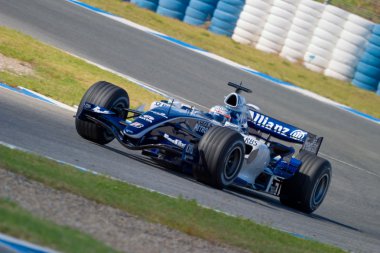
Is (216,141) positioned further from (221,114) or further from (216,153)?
(221,114)

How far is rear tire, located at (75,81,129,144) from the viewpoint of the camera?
10.2 meters

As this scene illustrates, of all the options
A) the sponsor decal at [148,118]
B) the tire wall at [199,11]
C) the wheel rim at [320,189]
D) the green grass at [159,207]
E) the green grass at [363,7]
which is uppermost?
the green grass at [363,7]

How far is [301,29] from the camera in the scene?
23844mm

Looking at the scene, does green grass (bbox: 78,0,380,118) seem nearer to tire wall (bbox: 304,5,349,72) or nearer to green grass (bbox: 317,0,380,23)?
tire wall (bbox: 304,5,349,72)

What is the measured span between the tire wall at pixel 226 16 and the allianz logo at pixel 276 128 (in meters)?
13.3

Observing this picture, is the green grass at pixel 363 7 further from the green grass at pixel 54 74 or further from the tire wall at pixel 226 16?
the green grass at pixel 54 74

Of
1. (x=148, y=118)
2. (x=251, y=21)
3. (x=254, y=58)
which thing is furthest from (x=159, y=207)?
(x=251, y=21)

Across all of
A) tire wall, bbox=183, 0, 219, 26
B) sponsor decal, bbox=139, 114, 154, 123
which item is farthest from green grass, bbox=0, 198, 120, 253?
tire wall, bbox=183, 0, 219, 26

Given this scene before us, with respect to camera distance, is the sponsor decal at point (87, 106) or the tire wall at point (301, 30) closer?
the sponsor decal at point (87, 106)

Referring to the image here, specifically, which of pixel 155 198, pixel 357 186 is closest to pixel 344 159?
pixel 357 186

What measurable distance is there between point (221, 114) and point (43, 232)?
5.57m

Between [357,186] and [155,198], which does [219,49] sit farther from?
[155,198]

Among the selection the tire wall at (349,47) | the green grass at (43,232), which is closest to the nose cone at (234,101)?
the green grass at (43,232)

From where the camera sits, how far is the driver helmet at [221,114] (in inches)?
423
